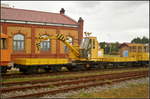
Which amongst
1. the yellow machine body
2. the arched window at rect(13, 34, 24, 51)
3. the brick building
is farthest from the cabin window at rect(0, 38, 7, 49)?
the arched window at rect(13, 34, 24, 51)

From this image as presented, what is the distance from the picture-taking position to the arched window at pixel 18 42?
26.5m

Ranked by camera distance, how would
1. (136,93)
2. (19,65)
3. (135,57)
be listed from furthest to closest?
(135,57), (19,65), (136,93)

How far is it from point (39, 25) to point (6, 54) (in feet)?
46.2

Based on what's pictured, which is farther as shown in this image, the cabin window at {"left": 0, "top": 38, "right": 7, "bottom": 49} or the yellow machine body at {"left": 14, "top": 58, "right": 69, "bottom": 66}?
the yellow machine body at {"left": 14, "top": 58, "right": 69, "bottom": 66}

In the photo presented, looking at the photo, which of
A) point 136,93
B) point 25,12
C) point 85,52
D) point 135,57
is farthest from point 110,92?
point 25,12

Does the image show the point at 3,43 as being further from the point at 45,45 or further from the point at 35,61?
the point at 45,45

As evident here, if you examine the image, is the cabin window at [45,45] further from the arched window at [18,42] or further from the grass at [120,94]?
the grass at [120,94]

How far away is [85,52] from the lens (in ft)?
62.2

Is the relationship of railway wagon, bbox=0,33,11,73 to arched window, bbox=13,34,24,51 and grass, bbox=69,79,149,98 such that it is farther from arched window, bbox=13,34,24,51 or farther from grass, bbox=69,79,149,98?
arched window, bbox=13,34,24,51

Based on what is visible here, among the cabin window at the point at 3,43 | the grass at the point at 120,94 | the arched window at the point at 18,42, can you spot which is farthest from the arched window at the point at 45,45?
the grass at the point at 120,94

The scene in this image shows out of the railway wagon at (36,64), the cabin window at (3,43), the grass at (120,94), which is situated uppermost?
the cabin window at (3,43)

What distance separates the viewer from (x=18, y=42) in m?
26.6

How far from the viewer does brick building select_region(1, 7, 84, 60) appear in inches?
1034

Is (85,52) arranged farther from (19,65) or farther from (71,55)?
(19,65)
